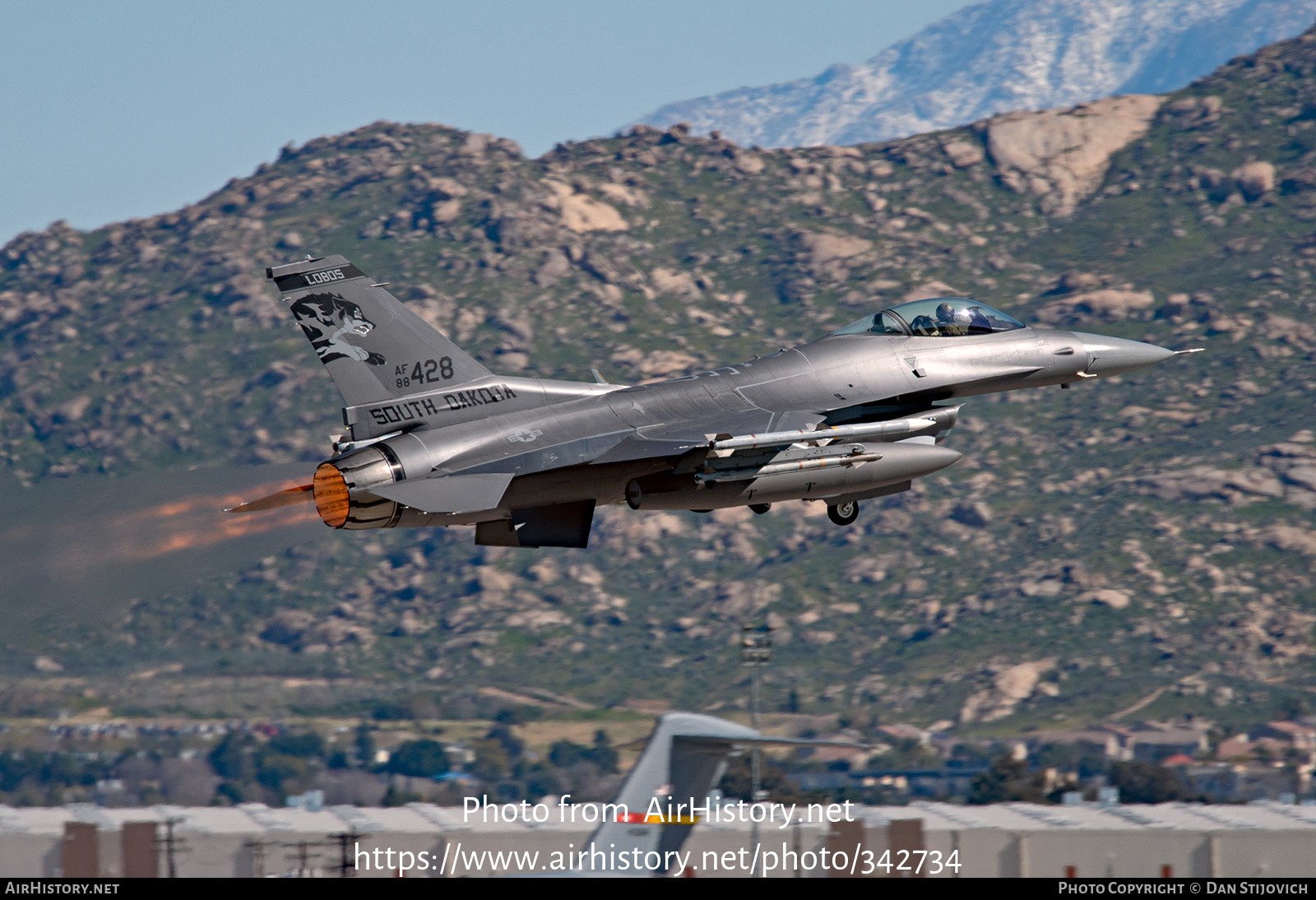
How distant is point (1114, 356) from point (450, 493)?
45.5 feet

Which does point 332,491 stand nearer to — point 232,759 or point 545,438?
point 545,438

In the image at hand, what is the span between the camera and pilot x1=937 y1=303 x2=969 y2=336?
29.0 meters

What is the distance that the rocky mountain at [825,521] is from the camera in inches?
5059

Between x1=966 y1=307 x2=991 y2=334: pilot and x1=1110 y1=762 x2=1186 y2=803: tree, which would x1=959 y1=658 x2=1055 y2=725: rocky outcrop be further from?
x1=966 y1=307 x2=991 y2=334: pilot

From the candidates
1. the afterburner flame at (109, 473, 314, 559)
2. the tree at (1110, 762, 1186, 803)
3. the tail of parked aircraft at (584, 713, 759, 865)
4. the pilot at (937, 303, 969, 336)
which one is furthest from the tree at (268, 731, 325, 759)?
the tail of parked aircraft at (584, 713, 759, 865)

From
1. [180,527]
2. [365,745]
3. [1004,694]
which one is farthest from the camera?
[1004,694]

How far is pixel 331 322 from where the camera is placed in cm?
2538

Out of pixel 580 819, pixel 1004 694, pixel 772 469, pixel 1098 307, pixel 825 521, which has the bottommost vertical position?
pixel 580 819

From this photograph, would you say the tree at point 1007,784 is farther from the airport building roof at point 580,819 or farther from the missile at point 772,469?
the missile at point 772,469

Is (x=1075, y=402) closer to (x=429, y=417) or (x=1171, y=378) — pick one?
(x=1171, y=378)

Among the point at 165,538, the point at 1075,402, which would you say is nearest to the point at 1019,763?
the point at 1075,402

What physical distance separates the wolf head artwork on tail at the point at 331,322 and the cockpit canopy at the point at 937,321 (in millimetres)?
8743

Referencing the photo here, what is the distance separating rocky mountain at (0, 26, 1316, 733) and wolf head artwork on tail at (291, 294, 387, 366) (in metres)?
68.5

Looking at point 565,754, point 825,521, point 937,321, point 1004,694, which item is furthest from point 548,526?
point 825,521
